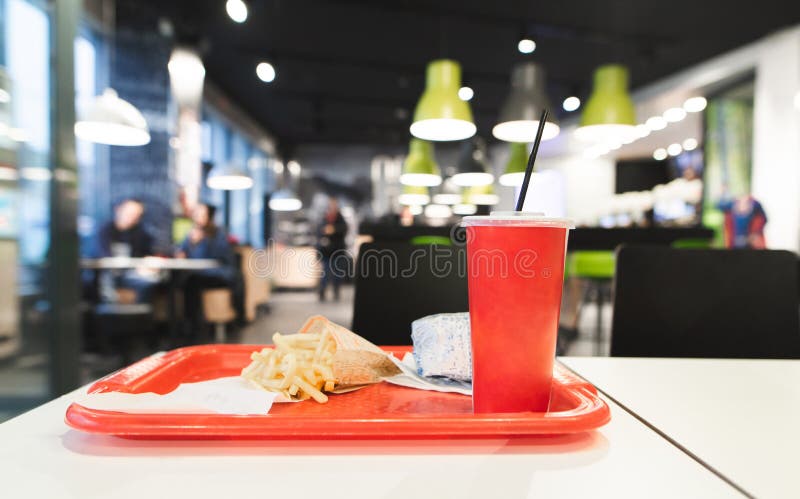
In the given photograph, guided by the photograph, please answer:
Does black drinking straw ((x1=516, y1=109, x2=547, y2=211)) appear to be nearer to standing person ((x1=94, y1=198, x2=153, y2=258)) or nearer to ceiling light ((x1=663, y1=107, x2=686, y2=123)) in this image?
standing person ((x1=94, y1=198, x2=153, y2=258))

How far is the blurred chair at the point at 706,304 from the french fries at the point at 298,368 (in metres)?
1.05

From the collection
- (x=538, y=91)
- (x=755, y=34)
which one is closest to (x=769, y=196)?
(x=755, y=34)

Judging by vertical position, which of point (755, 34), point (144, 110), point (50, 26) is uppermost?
point (755, 34)

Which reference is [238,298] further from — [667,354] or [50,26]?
[667,354]

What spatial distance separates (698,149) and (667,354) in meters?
7.77

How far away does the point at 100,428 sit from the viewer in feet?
1.72

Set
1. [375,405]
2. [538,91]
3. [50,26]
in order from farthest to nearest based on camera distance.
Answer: [538,91] → [50,26] → [375,405]

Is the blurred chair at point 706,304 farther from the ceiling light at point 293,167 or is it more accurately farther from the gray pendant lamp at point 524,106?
the ceiling light at point 293,167

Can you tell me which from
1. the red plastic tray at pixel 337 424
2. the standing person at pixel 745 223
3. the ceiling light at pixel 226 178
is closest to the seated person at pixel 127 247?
the ceiling light at pixel 226 178

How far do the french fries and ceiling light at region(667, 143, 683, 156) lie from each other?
32.2ft

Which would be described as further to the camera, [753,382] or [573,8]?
[573,8]

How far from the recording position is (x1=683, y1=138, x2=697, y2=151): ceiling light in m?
8.00

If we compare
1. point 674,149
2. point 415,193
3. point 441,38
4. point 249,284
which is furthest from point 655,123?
point 249,284

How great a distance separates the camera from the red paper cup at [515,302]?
1.87ft
